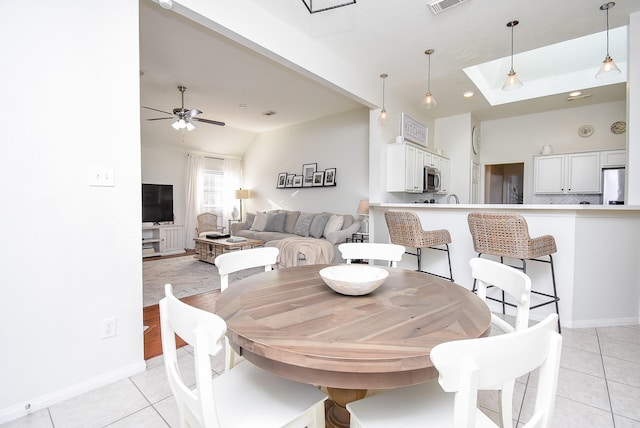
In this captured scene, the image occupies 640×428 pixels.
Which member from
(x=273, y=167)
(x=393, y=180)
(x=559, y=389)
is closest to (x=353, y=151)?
(x=393, y=180)

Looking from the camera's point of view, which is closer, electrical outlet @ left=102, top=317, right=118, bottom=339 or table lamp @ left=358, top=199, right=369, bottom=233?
electrical outlet @ left=102, top=317, right=118, bottom=339

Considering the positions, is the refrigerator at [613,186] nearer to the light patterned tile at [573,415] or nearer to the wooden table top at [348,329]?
the light patterned tile at [573,415]

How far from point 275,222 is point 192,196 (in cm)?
240

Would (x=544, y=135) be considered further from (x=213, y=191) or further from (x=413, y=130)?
(x=213, y=191)

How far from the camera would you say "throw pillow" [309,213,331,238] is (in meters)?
5.14

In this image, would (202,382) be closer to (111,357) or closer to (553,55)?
→ (111,357)

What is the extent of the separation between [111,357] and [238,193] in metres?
5.91

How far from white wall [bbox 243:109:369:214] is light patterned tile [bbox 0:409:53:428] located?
464 cm

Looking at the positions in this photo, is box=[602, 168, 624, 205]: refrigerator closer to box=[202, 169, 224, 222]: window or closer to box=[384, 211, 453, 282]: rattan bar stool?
box=[384, 211, 453, 282]: rattan bar stool

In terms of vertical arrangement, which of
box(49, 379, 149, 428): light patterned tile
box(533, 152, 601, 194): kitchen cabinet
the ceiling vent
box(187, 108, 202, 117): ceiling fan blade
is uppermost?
the ceiling vent

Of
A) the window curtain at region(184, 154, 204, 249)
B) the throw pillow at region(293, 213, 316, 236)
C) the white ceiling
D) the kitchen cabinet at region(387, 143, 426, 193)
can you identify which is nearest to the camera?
the white ceiling

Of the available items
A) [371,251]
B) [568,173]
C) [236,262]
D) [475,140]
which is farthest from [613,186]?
[236,262]

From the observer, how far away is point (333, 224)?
502 centimetres

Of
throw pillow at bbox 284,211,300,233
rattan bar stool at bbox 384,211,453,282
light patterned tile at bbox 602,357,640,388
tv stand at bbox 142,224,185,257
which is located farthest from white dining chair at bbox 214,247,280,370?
tv stand at bbox 142,224,185,257
